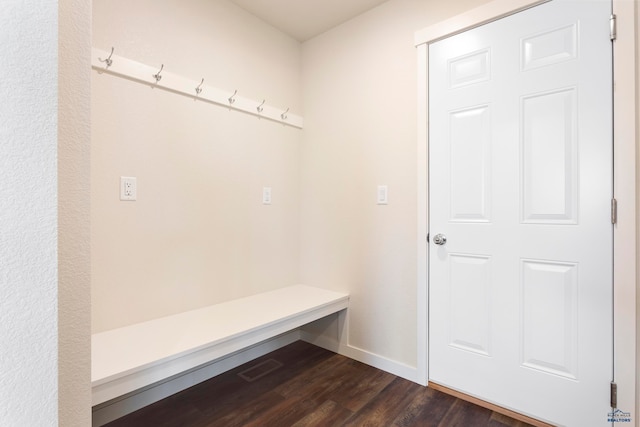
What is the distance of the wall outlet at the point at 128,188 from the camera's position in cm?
168

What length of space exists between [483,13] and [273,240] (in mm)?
1966

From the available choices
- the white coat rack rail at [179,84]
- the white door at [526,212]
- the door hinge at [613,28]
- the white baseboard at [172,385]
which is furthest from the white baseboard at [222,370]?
the door hinge at [613,28]

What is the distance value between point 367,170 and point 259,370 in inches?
62.1

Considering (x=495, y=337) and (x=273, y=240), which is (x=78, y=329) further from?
(x=495, y=337)

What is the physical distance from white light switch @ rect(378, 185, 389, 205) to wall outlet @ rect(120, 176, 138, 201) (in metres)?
1.50

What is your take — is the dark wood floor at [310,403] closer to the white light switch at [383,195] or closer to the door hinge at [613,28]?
the white light switch at [383,195]

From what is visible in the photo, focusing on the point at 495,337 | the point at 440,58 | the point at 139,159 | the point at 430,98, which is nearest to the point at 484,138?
the point at 430,98

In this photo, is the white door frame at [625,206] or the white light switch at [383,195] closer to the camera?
the white door frame at [625,206]

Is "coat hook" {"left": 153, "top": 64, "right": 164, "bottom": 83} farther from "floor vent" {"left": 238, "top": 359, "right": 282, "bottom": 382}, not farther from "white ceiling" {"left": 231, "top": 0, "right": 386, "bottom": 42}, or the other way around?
"floor vent" {"left": 238, "top": 359, "right": 282, "bottom": 382}

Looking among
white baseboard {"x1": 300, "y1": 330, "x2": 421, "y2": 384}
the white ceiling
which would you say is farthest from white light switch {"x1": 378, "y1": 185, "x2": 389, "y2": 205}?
the white ceiling

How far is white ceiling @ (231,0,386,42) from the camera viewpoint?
217 cm

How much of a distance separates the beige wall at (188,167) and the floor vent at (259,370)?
51 centimetres
